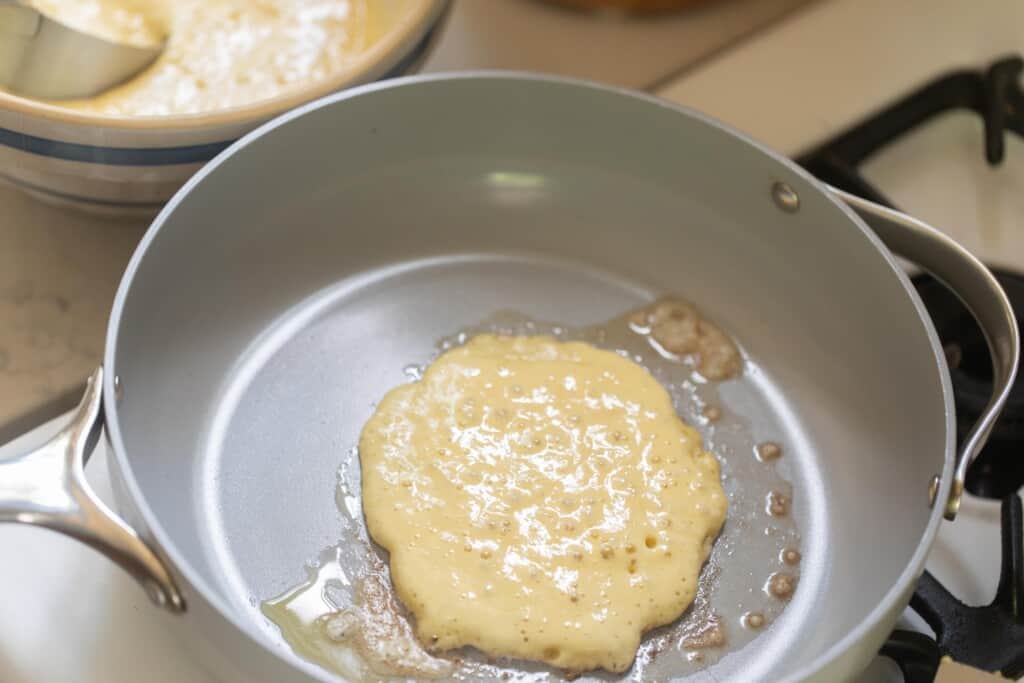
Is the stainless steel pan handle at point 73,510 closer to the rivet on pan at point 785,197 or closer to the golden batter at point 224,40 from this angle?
the golden batter at point 224,40

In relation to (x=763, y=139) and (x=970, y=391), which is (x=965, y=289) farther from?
(x=763, y=139)

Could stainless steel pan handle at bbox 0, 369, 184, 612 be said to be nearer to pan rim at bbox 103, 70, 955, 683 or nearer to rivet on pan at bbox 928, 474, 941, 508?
pan rim at bbox 103, 70, 955, 683

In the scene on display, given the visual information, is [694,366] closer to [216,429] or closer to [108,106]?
[216,429]

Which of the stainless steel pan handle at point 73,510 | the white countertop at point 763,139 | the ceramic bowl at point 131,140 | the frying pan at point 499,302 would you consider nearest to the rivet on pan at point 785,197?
the frying pan at point 499,302

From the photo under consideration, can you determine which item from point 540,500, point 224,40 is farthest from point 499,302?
point 224,40

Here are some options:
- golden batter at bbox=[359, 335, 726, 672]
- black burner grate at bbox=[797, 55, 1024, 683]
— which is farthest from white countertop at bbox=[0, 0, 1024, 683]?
golden batter at bbox=[359, 335, 726, 672]

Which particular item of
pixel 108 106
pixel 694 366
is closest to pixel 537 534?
pixel 694 366
